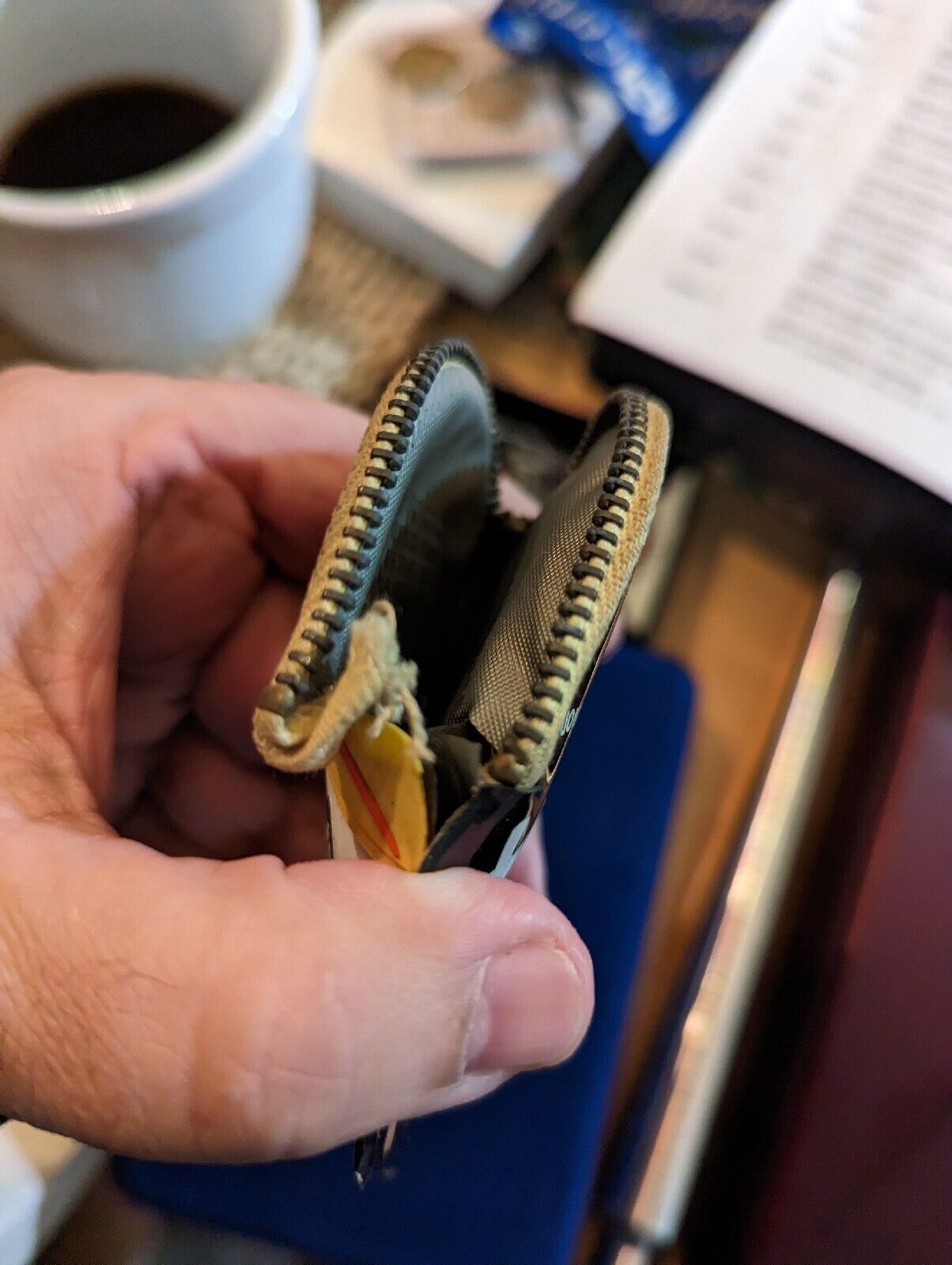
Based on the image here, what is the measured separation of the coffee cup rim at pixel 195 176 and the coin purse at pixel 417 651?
4.6 inches

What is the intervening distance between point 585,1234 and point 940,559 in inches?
12.0

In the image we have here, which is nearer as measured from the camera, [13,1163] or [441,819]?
[441,819]

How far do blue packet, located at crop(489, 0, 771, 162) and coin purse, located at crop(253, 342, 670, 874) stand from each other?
28cm

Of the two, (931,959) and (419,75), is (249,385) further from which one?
(931,959)

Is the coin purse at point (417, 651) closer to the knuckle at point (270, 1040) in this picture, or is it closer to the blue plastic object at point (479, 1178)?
the knuckle at point (270, 1040)

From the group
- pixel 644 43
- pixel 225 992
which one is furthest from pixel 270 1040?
pixel 644 43

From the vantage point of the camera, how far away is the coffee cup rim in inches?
10.3

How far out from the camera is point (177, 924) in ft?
0.64

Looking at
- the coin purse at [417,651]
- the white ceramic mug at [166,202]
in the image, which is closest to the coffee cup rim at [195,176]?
the white ceramic mug at [166,202]

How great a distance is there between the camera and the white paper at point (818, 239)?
38 centimetres

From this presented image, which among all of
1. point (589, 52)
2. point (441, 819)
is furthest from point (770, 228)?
point (441, 819)

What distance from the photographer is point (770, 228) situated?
1.36 feet

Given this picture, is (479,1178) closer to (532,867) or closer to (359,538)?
(532,867)

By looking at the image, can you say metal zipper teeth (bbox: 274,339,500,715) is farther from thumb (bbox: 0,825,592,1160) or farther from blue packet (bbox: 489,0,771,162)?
blue packet (bbox: 489,0,771,162)
